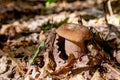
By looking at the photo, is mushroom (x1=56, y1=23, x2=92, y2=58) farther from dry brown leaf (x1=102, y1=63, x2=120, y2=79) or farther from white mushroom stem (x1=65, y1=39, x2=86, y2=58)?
dry brown leaf (x1=102, y1=63, x2=120, y2=79)

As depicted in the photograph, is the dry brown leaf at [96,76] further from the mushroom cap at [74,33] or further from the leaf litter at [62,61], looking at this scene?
the mushroom cap at [74,33]

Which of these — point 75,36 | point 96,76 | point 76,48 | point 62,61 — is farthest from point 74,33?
point 96,76

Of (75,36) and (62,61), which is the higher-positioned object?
(75,36)

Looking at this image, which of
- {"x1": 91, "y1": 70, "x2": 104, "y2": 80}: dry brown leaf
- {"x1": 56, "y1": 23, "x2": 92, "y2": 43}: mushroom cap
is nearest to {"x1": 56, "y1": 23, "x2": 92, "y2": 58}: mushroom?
{"x1": 56, "y1": 23, "x2": 92, "y2": 43}: mushroom cap

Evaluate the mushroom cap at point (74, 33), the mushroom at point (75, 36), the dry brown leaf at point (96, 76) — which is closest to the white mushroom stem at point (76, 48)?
the mushroom at point (75, 36)

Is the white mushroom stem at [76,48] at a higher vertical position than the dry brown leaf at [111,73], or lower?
higher

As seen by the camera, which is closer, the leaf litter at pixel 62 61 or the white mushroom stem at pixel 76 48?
the leaf litter at pixel 62 61

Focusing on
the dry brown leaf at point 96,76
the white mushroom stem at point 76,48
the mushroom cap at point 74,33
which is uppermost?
the mushroom cap at point 74,33

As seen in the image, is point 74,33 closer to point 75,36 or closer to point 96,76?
point 75,36

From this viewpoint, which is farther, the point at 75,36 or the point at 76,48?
the point at 76,48
